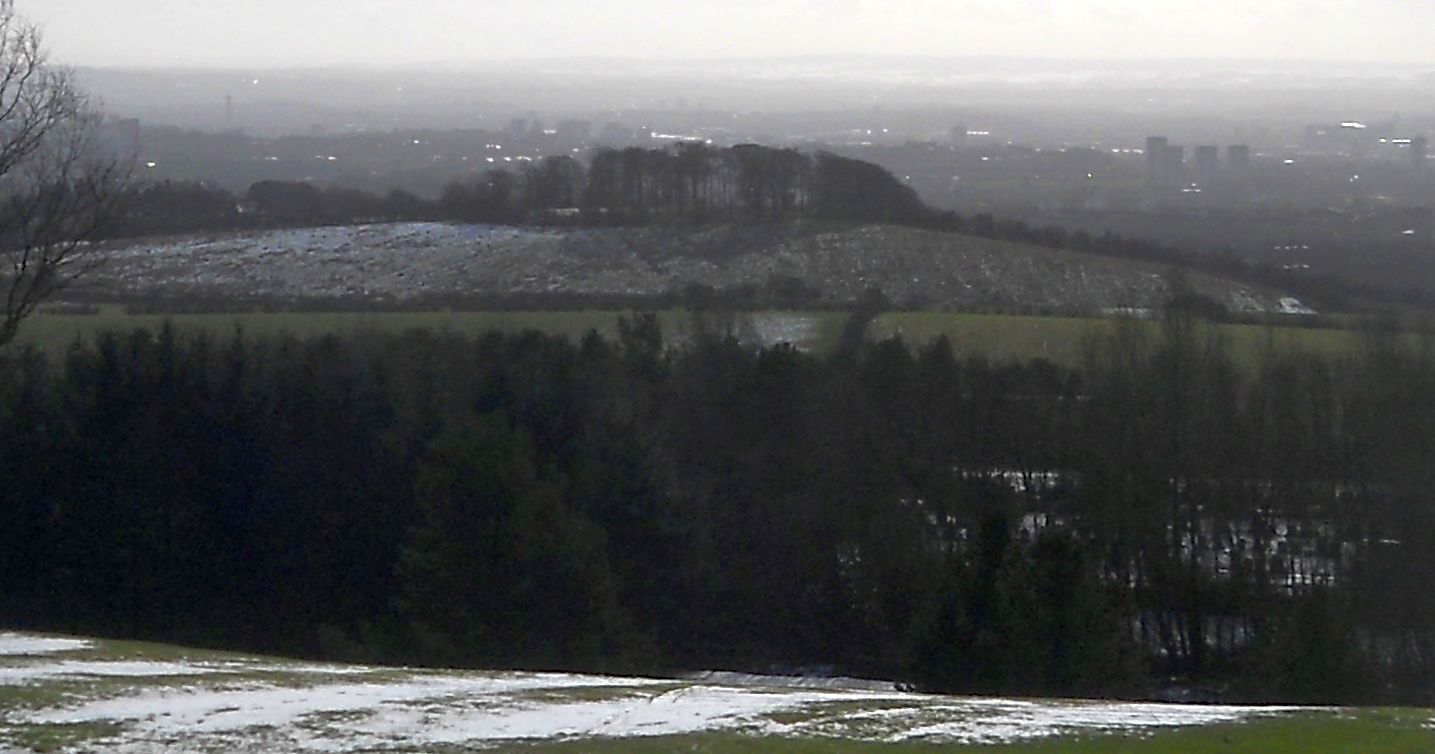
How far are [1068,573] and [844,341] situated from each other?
559 inches

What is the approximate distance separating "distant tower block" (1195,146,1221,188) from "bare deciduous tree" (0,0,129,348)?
26.1m

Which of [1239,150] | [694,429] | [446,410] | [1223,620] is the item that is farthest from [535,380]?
[1239,150]

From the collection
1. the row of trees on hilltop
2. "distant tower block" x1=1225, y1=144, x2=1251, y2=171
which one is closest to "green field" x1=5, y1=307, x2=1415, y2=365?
the row of trees on hilltop

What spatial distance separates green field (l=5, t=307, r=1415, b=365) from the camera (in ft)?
97.8

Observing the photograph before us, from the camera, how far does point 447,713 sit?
10102 millimetres

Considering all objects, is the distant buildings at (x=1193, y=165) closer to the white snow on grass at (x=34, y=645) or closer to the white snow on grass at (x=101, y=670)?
the white snow on grass at (x=34, y=645)

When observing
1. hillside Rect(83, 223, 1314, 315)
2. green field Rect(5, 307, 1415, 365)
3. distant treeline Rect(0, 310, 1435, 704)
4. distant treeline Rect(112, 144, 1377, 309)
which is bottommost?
distant treeline Rect(0, 310, 1435, 704)

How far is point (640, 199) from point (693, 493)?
45.4 ft

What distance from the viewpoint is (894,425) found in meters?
29.5

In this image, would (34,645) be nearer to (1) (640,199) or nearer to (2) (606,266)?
(2) (606,266)

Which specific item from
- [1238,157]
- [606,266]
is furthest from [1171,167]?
[606,266]

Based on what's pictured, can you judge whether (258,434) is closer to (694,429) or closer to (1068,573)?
(694,429)

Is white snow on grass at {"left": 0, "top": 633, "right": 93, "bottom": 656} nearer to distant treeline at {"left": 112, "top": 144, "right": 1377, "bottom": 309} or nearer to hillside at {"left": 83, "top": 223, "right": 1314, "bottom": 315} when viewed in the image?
hillside at {"left": 83, "top": 223, "right": 1314, "bottom": 315}

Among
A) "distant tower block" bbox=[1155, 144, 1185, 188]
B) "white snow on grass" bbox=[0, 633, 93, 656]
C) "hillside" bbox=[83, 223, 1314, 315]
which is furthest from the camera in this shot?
"distant tower block" bbox=[1155, 144, 1185, 188]
